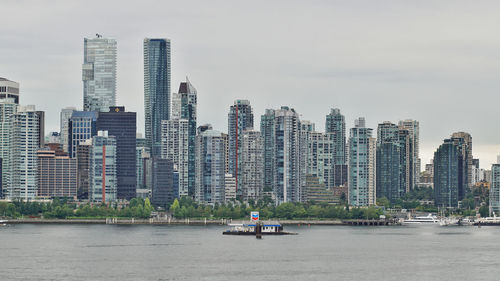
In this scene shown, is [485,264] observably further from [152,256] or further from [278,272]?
[152,256]

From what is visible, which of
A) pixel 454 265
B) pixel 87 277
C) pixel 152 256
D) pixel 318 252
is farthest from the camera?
pixel 318 252

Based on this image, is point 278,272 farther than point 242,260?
No

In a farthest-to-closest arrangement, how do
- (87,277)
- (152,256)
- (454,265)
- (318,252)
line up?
(318,252) → (152,256) → (454,265) → (87,277)

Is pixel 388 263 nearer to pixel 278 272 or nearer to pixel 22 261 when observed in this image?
pixel 278 272

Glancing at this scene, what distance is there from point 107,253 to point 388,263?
4673cm

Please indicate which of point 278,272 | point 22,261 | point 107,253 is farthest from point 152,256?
point 278,272

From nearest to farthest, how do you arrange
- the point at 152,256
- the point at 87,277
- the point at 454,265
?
the point at 87,277, the point at 454,265, the point at 152,256

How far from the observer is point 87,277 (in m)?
150

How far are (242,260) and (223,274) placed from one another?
842 inches

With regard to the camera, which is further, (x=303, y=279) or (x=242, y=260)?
(x=242, y=260)

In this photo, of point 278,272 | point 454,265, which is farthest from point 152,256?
point 454,265

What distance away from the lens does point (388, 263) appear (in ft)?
577

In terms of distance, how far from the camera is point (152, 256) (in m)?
186

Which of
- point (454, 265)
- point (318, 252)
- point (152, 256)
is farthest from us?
point (318, 252)
